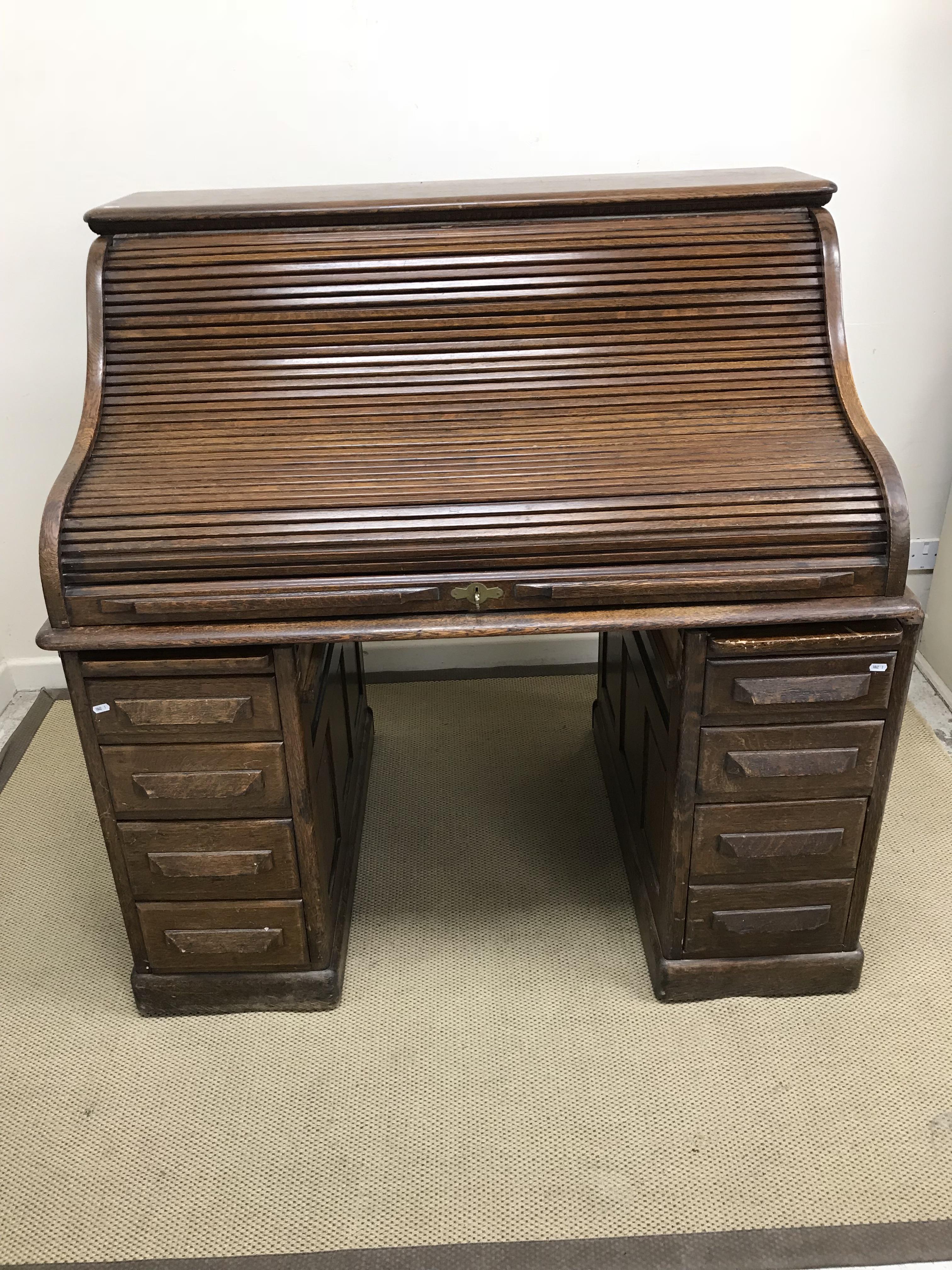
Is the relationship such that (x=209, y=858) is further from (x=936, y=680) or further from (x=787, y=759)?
(x=936, y=680)

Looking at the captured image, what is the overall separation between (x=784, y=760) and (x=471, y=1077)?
80 cm

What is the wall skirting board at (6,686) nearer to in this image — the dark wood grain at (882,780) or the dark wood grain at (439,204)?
the dark wood grain at (439,204)

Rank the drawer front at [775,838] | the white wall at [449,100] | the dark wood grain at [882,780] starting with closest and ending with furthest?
1. the dark wood grain at [882,780]
2. the drawer front at [775,838]
3. the white wall at [449,100]

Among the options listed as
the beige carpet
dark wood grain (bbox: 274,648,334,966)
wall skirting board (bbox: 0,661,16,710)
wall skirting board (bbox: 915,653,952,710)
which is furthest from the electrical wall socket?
wall skirting board (bbox: 0,661,16,710)

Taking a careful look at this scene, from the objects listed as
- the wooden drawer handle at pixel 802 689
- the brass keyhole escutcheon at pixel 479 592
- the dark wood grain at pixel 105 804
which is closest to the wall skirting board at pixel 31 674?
the dark wood grain at pixel 105 804

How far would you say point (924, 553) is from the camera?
2918mm

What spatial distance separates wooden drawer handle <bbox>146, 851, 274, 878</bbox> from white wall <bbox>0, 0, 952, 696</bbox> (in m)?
1.45

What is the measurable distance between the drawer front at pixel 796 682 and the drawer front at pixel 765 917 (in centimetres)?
39

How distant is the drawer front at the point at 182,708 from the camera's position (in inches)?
65.9

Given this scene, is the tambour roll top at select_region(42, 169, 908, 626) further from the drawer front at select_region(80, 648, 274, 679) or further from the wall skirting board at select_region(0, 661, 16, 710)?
the wall skirting board at select_region(0, 661, 16, 710)

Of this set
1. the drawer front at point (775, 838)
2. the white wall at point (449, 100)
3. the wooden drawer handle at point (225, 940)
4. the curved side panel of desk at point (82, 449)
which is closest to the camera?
the curved side panel of desk at point (82, 449)

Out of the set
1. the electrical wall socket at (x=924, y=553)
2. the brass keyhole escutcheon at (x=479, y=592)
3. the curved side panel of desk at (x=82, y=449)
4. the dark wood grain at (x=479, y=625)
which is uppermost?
the curved side panel of desk at (x=82, y=449)

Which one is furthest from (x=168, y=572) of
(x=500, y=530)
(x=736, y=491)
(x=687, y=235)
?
(x=687, y=235)

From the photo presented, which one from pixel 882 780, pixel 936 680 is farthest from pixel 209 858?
pixel 936 680
